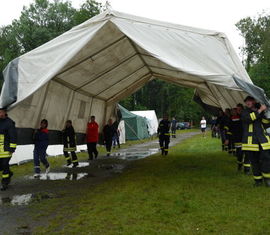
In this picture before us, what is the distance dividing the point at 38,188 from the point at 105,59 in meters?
4.21

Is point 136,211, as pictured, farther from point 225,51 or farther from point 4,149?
point 225,51

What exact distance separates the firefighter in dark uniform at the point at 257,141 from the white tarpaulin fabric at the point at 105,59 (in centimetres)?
58

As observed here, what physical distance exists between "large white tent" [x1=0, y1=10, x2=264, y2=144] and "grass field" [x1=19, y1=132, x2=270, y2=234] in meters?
2.24

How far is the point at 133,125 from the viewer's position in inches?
1071

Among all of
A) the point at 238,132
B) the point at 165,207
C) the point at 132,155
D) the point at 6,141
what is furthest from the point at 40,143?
the point at 132,155

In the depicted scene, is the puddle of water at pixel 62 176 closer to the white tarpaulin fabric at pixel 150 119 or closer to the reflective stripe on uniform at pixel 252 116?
the reflective stripe on uniform at pixel 252 116

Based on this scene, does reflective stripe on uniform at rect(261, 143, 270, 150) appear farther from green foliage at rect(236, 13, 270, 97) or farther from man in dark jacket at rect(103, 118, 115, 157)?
green foliage at rect(236, 13, 270, 97)

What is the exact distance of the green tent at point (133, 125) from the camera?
2650 centimetres

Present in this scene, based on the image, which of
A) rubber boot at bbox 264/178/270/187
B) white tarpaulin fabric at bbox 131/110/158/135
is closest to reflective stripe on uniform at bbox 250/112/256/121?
rubber boot at bbox 264/178/270/187

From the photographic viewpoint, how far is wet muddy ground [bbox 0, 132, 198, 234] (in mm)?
4949

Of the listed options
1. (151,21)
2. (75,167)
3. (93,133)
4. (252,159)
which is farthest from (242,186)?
(93,133)

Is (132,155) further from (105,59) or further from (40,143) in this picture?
(105,59)

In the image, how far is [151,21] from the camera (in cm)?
744

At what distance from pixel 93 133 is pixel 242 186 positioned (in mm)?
7415
